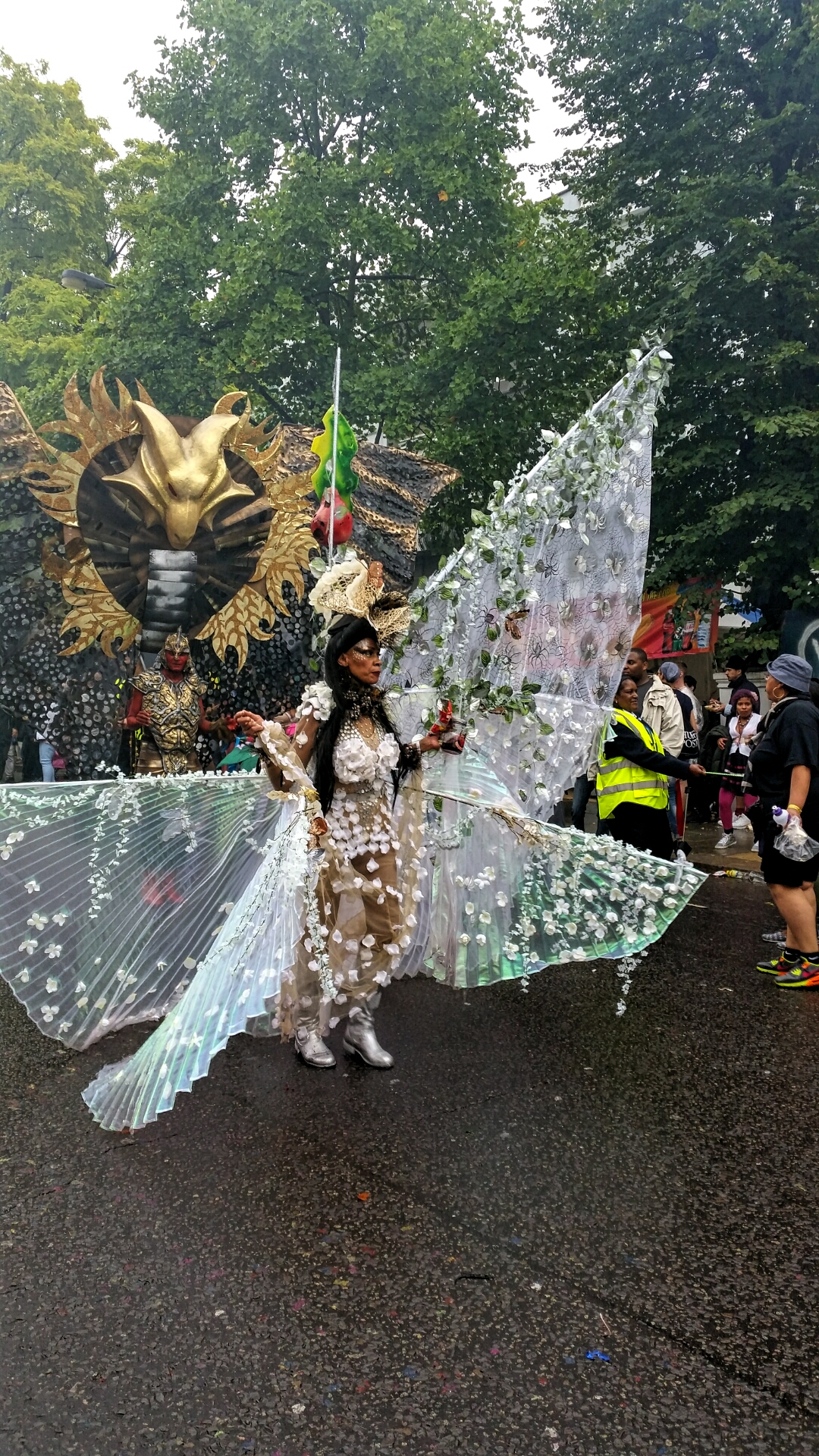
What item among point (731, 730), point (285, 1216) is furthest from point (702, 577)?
point (285, 1216)

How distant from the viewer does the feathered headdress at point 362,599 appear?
365cm

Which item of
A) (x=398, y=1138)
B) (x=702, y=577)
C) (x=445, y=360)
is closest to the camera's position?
(x=398, y=1138)

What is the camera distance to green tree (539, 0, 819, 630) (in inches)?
396

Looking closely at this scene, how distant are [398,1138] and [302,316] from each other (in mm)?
13434

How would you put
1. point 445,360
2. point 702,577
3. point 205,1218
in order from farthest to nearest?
point 445,360 < point 702,577 < point 205,1218

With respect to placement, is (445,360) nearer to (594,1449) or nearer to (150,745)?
(150,745)

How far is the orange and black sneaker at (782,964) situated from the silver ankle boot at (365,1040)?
2450mm

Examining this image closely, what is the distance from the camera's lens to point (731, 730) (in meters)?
9.18

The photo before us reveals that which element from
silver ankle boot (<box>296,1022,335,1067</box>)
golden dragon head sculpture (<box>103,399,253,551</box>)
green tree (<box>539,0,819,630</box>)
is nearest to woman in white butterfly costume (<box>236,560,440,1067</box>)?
silver ankle boot (<box>296,1022,335,1067</box>)

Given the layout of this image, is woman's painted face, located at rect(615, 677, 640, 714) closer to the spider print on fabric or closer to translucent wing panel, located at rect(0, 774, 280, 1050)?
the spider print on fabric

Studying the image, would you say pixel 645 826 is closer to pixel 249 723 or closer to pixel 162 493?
pixel 249 723

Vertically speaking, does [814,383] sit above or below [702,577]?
above

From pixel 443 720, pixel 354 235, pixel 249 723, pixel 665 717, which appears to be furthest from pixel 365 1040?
pixel 354 235

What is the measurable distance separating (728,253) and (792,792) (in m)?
7.44
